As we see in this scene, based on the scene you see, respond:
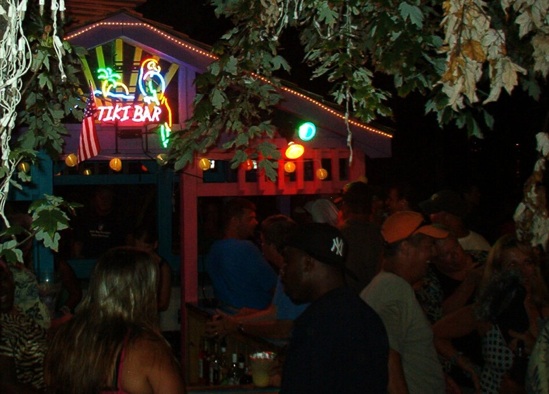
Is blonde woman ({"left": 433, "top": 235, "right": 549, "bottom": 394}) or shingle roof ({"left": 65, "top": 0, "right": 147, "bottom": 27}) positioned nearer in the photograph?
blonde woman ({"left": 433, "top": 235, "right": 549, "bottom": 394})

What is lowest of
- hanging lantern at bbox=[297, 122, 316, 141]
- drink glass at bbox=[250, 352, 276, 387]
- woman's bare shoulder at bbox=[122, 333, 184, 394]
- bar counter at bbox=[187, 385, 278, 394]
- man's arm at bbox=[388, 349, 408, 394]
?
bar counter at bbox=[187, 385, 278, 394]

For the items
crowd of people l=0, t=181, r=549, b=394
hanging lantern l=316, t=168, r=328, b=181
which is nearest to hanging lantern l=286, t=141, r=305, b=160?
hanging lantern l=316, t=168, r=328, b=181

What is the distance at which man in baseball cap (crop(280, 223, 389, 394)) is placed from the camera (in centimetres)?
344

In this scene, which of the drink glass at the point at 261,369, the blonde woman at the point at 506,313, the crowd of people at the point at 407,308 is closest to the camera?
the crowd of people at the point at 407,308

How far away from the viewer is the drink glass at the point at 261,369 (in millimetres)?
5559

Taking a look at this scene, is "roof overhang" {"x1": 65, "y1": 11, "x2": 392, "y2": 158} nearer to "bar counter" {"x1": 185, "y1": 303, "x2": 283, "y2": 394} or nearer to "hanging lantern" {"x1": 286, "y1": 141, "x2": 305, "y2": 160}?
"hanging lantern" {"x1": 286, "y1": 141, "x2": 305, "y2": 160}

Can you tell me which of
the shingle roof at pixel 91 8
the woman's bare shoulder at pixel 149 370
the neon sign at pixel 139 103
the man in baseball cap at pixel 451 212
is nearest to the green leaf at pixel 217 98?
the woman's bare shoulder at pixel 149 370

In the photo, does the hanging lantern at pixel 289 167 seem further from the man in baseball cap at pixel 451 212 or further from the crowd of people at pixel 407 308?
the man in baseball cap at pixel 451 212

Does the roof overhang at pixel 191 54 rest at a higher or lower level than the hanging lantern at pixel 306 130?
higher

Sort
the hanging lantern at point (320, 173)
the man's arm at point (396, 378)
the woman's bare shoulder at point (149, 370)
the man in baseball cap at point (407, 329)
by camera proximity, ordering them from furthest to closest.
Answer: the hanging lantern at point (320, 173) < the man in baseball cap at point (407, 329) < the man's arm at point (396, 378) < the woman's bare shoulder at point (149, 370)

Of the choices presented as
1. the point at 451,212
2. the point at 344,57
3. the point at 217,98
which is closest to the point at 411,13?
the point at 344,57

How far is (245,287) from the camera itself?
7.86 metres

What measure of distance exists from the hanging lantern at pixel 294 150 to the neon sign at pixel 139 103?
4.41ft

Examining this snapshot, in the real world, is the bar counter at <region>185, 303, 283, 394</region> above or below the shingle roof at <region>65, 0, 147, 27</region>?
below
